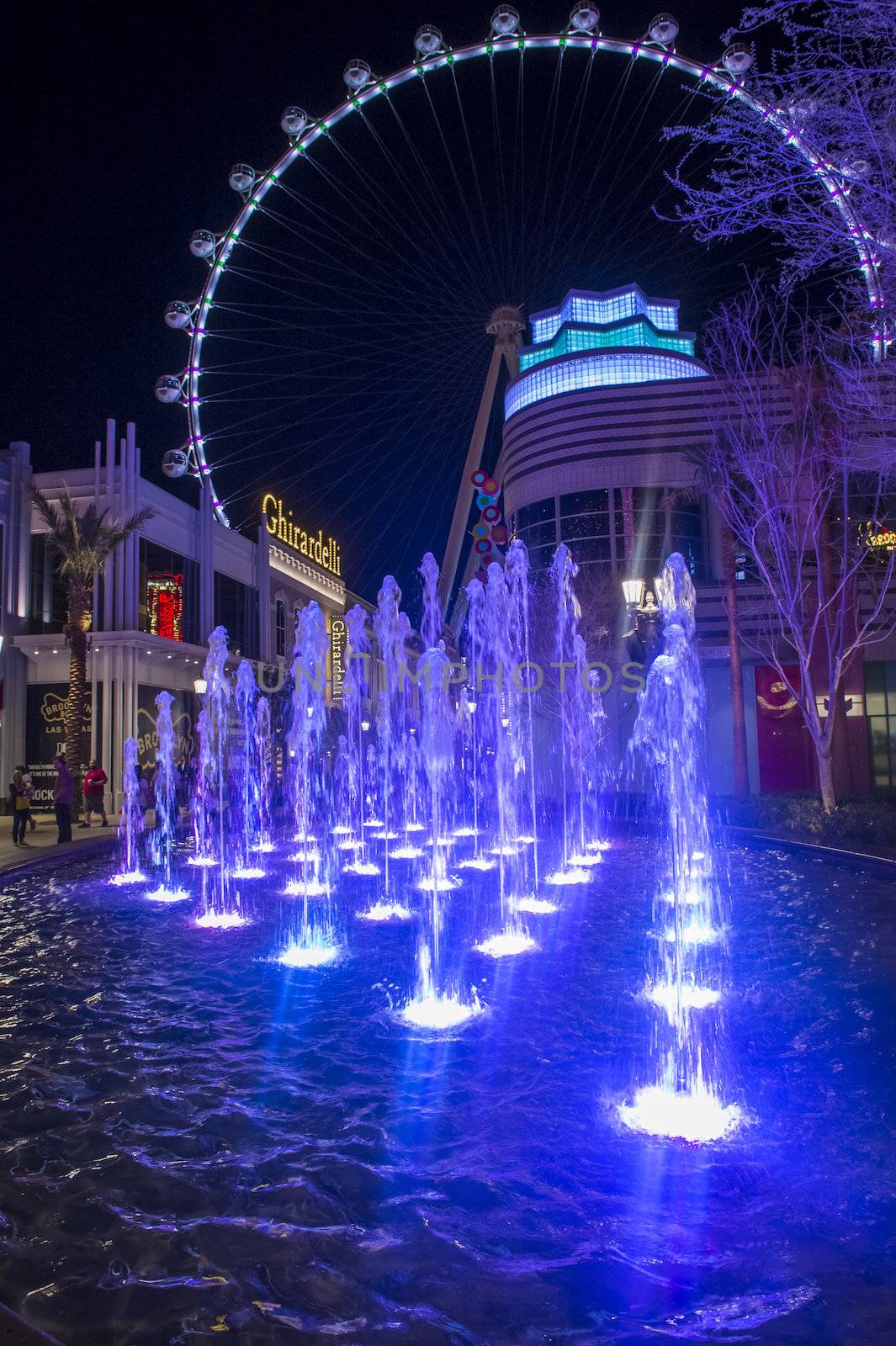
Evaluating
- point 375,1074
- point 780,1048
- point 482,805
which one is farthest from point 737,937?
point 482,805

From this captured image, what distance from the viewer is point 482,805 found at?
29.4 meters

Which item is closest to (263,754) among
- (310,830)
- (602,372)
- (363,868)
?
(310,830)

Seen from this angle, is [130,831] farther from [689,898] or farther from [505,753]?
[505,753]

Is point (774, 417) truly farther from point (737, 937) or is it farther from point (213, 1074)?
point (213, 1074)

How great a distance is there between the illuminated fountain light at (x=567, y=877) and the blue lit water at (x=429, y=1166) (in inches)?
192

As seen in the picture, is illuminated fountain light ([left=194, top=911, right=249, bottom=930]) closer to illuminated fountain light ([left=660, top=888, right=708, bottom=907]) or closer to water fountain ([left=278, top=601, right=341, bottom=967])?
water fountain ([left=278, top=601, right=341, bottom=967])

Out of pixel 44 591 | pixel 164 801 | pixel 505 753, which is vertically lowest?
pixel 164 801

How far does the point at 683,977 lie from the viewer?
25.7ft

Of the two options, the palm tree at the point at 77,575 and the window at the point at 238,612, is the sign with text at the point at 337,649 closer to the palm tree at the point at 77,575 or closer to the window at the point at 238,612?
the window at the point at 238,612

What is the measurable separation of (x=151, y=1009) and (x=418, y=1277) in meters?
4.31

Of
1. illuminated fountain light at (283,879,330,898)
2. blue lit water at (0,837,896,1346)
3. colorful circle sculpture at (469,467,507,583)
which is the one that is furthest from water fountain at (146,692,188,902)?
colorful circle sculpture at (469,467,507,583)

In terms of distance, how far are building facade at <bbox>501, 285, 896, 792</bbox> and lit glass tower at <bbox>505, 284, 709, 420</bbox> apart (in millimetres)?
60

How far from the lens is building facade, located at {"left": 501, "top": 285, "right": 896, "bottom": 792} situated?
2820 centimetres

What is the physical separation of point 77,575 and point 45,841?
8377 millimetres
